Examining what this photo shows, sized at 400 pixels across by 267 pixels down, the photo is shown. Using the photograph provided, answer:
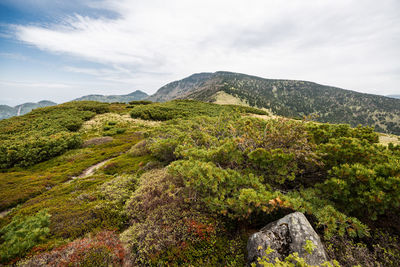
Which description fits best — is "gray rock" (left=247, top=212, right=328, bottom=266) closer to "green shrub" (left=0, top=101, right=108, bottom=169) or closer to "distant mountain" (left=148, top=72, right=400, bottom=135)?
"green shrub" (left=0, top=101, right=108, bottom=169)

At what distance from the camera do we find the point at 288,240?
4.57m

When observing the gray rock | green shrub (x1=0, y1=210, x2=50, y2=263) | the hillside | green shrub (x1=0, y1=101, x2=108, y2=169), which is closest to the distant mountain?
green shrub (x1=0, y1=101, x2=108, y2=169)

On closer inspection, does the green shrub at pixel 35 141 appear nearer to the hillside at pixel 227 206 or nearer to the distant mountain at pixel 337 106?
the hillside at pixel 227 206

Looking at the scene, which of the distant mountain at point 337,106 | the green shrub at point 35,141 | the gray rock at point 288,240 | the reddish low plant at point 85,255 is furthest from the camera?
the distant mountain at point 337,106

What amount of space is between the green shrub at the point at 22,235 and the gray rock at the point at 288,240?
8.43 meters

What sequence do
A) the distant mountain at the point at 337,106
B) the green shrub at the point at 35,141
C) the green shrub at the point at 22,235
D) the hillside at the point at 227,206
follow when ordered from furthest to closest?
the distant mountain at the point at 337,106 < the green shrub at the point at 35,141 < the green shrub at the point at 22,235 < the hillside at the point at 227,206

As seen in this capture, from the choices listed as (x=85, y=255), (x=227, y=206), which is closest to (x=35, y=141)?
(x=85, y=255)

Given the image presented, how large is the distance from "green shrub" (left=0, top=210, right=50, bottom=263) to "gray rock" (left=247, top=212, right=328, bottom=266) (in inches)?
332

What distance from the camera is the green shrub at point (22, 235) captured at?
19.1 ft

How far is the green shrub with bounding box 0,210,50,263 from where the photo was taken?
5.82 meters

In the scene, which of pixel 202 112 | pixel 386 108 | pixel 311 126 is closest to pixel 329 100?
pixel 386 108

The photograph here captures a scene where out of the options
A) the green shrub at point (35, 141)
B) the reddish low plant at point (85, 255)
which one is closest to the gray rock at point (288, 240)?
the reddish low plant at point (85, 255)

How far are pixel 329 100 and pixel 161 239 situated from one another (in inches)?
9792

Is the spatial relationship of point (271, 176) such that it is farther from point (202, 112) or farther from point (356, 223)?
point (202, 112)
